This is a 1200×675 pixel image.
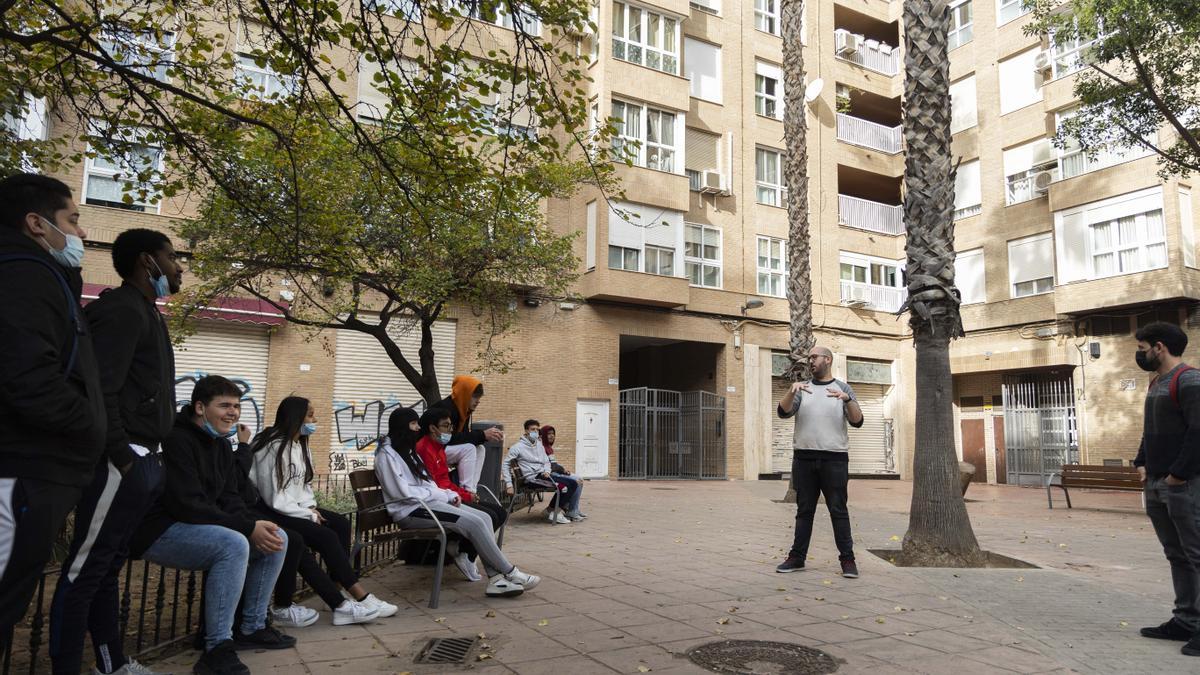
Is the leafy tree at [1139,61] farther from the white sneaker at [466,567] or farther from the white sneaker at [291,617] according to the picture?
the white sneaker at [291,617]

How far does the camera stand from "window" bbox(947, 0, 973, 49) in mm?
26625

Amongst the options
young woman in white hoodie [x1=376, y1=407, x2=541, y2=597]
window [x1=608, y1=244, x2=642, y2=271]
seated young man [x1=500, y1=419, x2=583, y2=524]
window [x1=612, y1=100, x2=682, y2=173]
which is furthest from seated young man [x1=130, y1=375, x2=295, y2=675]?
window [x1=612, y1=100, x2=682, y2=173]

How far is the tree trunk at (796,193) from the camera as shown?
1573cm

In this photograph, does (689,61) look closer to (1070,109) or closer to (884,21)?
(884,21)

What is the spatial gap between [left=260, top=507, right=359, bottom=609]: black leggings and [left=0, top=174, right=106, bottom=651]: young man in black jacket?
7.41ft

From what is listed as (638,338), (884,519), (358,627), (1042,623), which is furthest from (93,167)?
(1042,623)

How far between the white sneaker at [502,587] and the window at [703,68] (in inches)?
845

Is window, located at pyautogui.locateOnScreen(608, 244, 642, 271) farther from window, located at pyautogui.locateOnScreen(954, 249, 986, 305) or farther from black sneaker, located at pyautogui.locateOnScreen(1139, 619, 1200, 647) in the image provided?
black sneaker, located at pyautogui.locateOnScreen(1139, 619, 1200, 647)

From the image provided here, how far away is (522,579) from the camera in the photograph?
5.66 m

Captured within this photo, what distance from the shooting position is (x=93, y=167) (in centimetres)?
1653

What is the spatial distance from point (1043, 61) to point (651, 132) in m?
12.1

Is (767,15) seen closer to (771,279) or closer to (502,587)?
(771,279)

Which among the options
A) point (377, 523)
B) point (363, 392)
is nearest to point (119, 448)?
point (377, 523)

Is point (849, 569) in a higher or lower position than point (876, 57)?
lower
